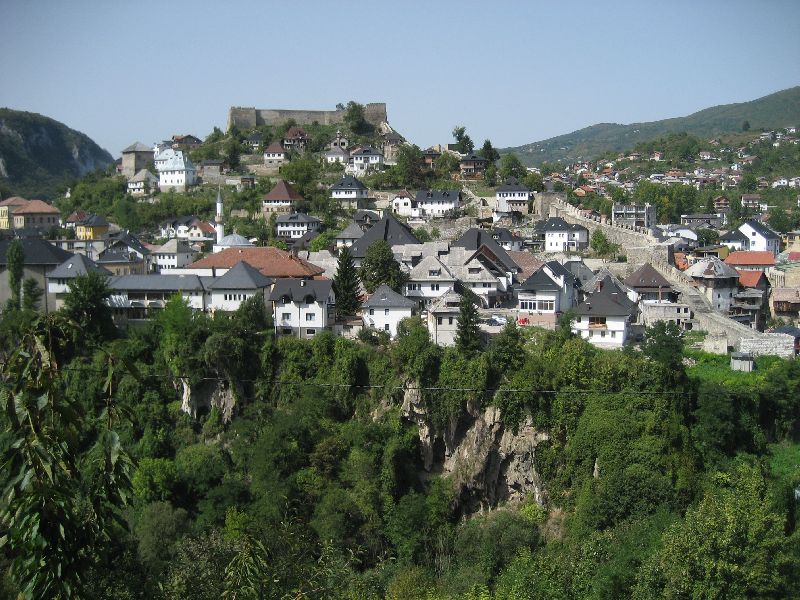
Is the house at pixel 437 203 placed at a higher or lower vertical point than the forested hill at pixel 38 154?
lower

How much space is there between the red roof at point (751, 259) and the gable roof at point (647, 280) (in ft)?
28.6

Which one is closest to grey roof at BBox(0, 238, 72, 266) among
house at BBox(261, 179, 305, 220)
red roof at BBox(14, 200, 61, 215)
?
house at BBox(261, 179, 305, 220)

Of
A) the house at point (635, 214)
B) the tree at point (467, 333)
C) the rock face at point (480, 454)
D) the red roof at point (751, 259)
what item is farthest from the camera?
the house at point (635, 214)

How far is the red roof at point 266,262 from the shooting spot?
99.8 feet

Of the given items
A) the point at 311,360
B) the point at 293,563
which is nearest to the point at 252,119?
the point at 311,360

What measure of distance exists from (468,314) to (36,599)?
20032 millimetres

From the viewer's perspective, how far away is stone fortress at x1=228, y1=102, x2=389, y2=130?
61.7 m

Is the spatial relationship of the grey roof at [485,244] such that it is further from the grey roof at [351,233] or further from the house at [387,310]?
the house at [387,310]

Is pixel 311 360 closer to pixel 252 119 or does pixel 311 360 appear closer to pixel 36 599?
pixel 36 599

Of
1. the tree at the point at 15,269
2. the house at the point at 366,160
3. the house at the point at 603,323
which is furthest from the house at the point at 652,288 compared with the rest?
the house at the point at 366,160

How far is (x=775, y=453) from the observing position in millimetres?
23984

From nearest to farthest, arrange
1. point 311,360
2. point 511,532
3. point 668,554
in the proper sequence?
point 668,554, point 511,532, point 311,360

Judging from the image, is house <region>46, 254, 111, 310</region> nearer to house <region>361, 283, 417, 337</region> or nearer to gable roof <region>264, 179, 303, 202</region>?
house <region>361, 283, 417, 337</region>

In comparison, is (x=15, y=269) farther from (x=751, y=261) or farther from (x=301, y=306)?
(x=751, y=261)
